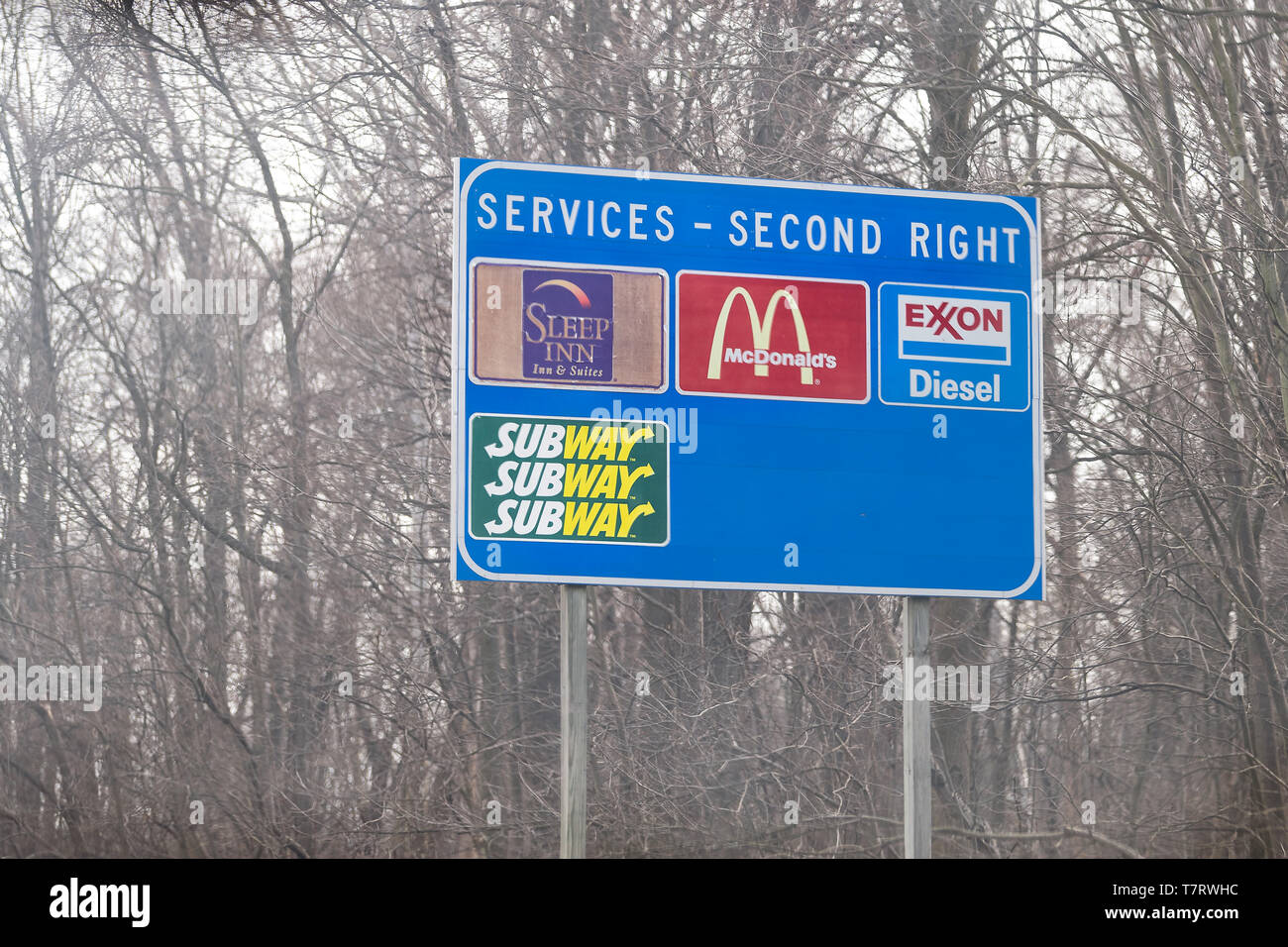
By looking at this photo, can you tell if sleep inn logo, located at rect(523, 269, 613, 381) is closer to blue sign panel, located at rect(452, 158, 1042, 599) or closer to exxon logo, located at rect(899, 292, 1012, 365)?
blue sign panel, located at rect(452, 158, 1042, 599)

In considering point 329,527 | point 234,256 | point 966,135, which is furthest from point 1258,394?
point 234,256

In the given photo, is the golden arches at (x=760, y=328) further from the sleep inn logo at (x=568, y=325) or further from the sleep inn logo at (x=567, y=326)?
the sleep inn logo at (x=568, y=325)

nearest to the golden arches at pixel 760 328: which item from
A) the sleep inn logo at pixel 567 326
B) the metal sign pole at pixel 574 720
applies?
the sleep inn logo at pixel 567 326

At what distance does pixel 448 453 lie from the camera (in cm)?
1978

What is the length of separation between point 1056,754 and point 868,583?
11.9 metres

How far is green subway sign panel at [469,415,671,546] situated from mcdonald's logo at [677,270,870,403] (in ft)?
1.58

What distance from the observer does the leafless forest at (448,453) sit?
1600cm

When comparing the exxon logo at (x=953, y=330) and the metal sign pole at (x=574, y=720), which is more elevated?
the exxon logo at (x=953, y=330)

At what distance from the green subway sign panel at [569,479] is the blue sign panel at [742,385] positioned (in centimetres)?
1

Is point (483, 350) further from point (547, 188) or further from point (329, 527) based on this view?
point (329, 527)

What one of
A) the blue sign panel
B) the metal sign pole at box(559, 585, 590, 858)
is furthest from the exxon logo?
the metal sign pole at box(559, 585, 590, 858)

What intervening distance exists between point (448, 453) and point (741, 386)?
1058cm

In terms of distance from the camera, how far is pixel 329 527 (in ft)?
66.6

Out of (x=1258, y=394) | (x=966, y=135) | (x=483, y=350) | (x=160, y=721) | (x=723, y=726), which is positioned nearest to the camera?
(x=483, y=350)
